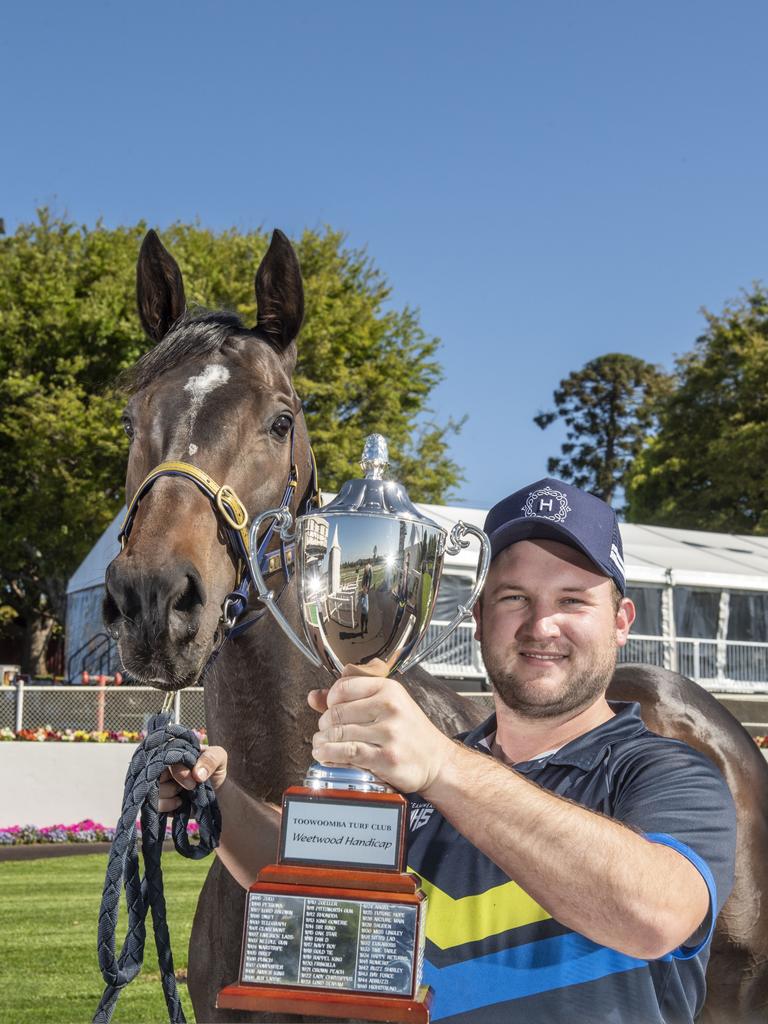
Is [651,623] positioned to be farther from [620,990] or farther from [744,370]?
[620,990]

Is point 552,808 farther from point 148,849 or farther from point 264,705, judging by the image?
point 264,705

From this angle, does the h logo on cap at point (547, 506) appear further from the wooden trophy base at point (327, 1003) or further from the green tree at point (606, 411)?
the green tree at point (606, 411)

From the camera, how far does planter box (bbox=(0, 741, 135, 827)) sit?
13188 mm

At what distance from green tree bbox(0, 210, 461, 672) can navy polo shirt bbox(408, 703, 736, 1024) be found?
22470 millimetres

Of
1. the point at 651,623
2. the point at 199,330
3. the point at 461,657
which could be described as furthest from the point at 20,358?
the point at 199,330

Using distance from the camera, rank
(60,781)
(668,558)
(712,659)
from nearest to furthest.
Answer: (60,781), (712,659), (668,558)

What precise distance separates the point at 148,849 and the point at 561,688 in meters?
0.88

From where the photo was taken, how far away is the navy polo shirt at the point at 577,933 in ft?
5.84

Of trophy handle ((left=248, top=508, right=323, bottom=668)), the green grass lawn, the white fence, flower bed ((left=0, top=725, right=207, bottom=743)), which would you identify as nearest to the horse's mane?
trophy handle ((left=248, top=508, right=323, bottom=668))

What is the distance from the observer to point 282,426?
290 centimetres

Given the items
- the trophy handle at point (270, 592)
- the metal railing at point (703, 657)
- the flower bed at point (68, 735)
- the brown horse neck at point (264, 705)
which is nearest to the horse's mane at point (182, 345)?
the brown horse neck at point (264, 705)

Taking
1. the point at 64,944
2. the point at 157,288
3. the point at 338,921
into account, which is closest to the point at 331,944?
the point at 338,921

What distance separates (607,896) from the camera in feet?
5.26

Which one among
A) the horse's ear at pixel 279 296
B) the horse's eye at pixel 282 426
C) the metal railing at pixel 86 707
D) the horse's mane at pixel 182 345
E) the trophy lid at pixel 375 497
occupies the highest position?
the horse's ear at pixel 279 296
